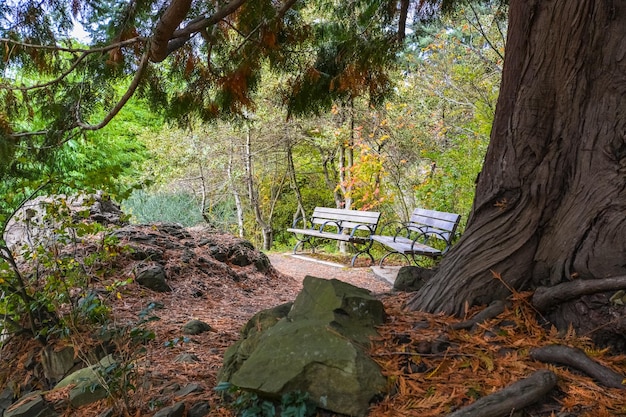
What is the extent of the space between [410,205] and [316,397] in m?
8.51

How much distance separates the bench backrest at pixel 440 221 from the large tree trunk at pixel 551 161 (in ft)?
11.0

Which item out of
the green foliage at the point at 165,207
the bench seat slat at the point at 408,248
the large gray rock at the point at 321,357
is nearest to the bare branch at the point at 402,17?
the large gray rock at the point at 321,357

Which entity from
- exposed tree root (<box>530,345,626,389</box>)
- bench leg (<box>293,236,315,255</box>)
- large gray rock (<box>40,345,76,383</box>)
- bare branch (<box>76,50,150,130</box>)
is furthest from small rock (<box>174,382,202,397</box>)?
bench leg (<box>293,236,315,255</box>)

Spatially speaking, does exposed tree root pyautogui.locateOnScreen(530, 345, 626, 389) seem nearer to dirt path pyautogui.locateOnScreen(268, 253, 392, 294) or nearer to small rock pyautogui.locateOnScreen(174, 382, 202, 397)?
small rock pyautogui.locateOnScreen(174, 382, 202, 397)

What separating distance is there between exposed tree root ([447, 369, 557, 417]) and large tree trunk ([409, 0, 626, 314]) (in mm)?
716

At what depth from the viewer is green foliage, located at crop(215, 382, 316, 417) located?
6.31ft

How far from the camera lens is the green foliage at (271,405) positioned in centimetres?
192

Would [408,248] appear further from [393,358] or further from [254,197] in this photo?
[254,197]

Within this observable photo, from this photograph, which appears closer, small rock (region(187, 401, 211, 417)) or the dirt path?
small rock (region(187, 401, 211, 417))

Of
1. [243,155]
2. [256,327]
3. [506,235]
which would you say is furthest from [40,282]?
[243,155]

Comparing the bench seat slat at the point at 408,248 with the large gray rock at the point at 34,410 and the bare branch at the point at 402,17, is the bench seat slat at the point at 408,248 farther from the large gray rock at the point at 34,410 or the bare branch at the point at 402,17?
the large gray rock at the point at 34,410

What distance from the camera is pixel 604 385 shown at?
187cm

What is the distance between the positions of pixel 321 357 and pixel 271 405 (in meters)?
0.28

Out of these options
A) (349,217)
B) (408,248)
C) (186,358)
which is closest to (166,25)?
(186,358)
